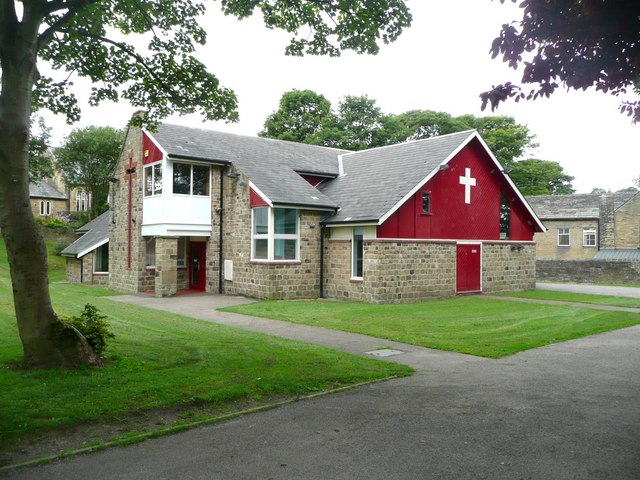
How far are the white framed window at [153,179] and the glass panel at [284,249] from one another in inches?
222

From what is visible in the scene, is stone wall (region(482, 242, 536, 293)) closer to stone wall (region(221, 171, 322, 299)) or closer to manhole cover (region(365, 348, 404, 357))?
stone wall (region(221, 171, 322, 299))

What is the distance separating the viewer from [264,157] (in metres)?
24.9

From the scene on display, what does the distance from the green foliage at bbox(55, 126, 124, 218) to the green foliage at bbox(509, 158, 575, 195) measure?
3850cm

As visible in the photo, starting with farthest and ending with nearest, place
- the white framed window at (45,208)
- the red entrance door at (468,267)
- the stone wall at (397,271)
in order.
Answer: the white framed window at (45,208)
the red entrance door at (468,267)
the stone wall at (397,271)

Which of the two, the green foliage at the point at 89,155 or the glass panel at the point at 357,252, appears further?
the green foliage at the point at 89,155

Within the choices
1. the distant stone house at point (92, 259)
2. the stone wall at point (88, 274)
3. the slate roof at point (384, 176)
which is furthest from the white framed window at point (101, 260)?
the slate roof at point (384, 176)

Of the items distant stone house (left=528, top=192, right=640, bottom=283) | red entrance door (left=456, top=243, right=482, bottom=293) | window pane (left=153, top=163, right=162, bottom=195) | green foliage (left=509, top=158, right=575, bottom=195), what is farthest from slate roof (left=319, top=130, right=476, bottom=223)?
green foliage (left=509, top=158, right=575, bottom=195)

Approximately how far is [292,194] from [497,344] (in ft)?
37.6

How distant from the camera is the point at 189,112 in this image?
11930 mm

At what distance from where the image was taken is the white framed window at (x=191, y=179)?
22.2 m

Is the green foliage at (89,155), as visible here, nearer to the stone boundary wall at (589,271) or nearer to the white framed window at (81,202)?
the white framed window at (81,202)

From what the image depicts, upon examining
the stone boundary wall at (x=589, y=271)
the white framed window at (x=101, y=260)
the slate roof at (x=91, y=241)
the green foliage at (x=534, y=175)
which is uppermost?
the green foliage at (x=534, y=175)

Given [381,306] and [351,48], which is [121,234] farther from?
[351,48]

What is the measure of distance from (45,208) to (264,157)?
141 feet
